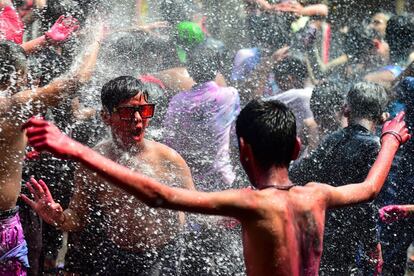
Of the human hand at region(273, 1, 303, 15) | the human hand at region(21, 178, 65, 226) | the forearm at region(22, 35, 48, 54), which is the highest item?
the human hand at region(273, 1, 303, 15)

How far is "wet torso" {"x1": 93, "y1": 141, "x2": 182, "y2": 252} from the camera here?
11.7 ft

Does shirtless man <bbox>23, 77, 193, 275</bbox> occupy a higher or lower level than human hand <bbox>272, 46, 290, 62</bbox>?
lower

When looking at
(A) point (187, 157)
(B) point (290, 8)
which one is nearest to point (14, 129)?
(A) point (187, 157)

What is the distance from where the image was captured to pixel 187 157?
15.8 feet

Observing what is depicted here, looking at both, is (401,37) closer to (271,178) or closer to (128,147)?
(128,147)

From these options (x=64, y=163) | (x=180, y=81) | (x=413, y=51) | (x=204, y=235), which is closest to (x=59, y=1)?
(x=180, y=81)

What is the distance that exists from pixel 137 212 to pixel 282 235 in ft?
4.13

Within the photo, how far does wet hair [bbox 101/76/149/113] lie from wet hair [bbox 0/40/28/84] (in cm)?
53

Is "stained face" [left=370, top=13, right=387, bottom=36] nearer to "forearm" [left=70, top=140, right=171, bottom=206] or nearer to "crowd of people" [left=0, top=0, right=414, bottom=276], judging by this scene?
"crowd of people" [left=0, top=0, right=414, bottom=276]

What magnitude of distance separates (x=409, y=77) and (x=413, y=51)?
1.58 m

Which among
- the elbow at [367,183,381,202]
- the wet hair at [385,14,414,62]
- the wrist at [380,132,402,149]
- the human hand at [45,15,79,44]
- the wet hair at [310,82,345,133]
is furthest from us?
the wet hair at [385,14,414,62]

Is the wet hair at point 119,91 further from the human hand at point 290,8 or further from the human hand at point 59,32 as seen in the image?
the human hand at point 290,8

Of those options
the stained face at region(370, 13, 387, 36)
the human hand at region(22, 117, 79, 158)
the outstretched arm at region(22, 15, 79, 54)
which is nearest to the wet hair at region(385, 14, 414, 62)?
the stained face at region(370, 13, 387, 36)

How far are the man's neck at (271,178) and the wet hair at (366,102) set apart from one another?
5.82 feet
